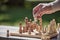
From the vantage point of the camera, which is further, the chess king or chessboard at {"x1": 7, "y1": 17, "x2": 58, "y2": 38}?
chessboard at {"x1": 7, "y1": 17, "x2": 58, "y2": 38}

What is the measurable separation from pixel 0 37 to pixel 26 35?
0.13 metres

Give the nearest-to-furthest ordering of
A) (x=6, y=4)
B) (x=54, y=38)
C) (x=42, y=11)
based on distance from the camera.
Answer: (x=42, y=11) < (x=54, y=38) < (x=6, y=4)

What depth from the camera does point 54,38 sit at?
97cm

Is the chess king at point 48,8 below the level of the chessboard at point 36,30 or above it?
above

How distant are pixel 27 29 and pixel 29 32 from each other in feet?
0.14

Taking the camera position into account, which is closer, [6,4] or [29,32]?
[29,32]

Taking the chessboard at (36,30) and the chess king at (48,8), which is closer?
the chess king at (48,8)

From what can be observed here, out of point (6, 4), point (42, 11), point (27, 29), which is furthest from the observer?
point (6, 4)

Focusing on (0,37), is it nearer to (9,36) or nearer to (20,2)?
(9,36)

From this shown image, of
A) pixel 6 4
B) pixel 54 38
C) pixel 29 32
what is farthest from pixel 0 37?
pixel 6 4

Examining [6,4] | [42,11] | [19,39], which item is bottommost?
[19,39]

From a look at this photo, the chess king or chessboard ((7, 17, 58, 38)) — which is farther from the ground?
the chess king

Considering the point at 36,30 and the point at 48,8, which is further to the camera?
the point at 36,30

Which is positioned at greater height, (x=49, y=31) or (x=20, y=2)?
(x=20, y=2)
